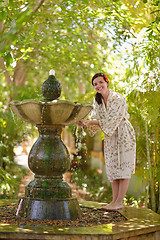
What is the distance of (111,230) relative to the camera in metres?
3.80

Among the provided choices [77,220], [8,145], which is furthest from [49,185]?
[8,145]

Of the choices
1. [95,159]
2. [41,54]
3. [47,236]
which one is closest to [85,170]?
[95,159]

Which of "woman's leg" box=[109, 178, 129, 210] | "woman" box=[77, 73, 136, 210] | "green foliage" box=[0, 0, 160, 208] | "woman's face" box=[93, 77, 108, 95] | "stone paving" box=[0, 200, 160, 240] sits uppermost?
"green foliage" box=[0, 0, 160, 208]

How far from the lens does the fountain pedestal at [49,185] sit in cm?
437

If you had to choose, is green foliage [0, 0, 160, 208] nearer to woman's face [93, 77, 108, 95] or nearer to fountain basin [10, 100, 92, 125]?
fountain basin [10, 100, 92, 125]

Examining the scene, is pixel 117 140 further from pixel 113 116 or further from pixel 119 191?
pixel 119 191

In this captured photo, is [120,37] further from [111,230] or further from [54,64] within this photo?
[111,230]

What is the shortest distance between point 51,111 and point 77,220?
1211 mm

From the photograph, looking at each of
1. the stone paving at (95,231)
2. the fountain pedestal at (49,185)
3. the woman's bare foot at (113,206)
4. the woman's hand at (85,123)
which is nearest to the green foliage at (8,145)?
the woman's bare foot at (113,206)

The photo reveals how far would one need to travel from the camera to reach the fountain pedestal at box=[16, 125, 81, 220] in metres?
4.37

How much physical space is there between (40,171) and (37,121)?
558 mm

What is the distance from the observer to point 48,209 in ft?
14.2

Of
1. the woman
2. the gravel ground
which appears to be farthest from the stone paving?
the woman

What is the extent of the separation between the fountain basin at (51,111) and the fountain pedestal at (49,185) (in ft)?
0.49
